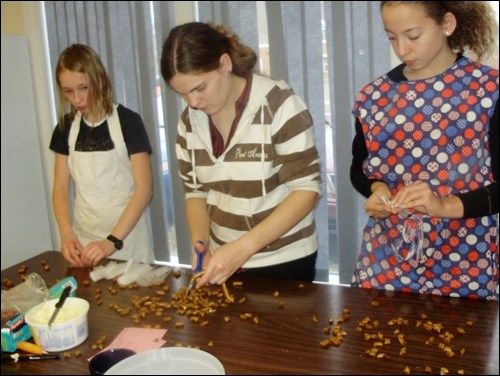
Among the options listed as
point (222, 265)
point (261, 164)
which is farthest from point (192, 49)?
point (222, 265)

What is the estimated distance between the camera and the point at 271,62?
9.52 feet

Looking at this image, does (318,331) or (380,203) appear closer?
(318,331)

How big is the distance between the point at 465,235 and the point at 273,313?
67 cm

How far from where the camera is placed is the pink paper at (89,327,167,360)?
3.85 feet

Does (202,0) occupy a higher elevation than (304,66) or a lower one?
higher

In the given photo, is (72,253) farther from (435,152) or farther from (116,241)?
(435,152)

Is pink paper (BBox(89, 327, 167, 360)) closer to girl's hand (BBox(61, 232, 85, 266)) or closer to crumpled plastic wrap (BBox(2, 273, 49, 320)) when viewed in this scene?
crumpled plastic wrap (BBox(2, 273, 49, 320))

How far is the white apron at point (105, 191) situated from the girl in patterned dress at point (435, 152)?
1046 mm

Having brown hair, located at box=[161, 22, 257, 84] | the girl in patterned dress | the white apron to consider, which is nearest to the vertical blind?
the white apron

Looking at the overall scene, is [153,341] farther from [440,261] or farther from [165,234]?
[165,234]

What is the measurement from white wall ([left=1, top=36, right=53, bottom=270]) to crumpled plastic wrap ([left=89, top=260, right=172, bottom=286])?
1.73 metres

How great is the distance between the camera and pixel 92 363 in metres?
1.06

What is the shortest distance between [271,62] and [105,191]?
1.24 metres

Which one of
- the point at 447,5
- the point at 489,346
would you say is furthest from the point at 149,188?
the point at 489,346
